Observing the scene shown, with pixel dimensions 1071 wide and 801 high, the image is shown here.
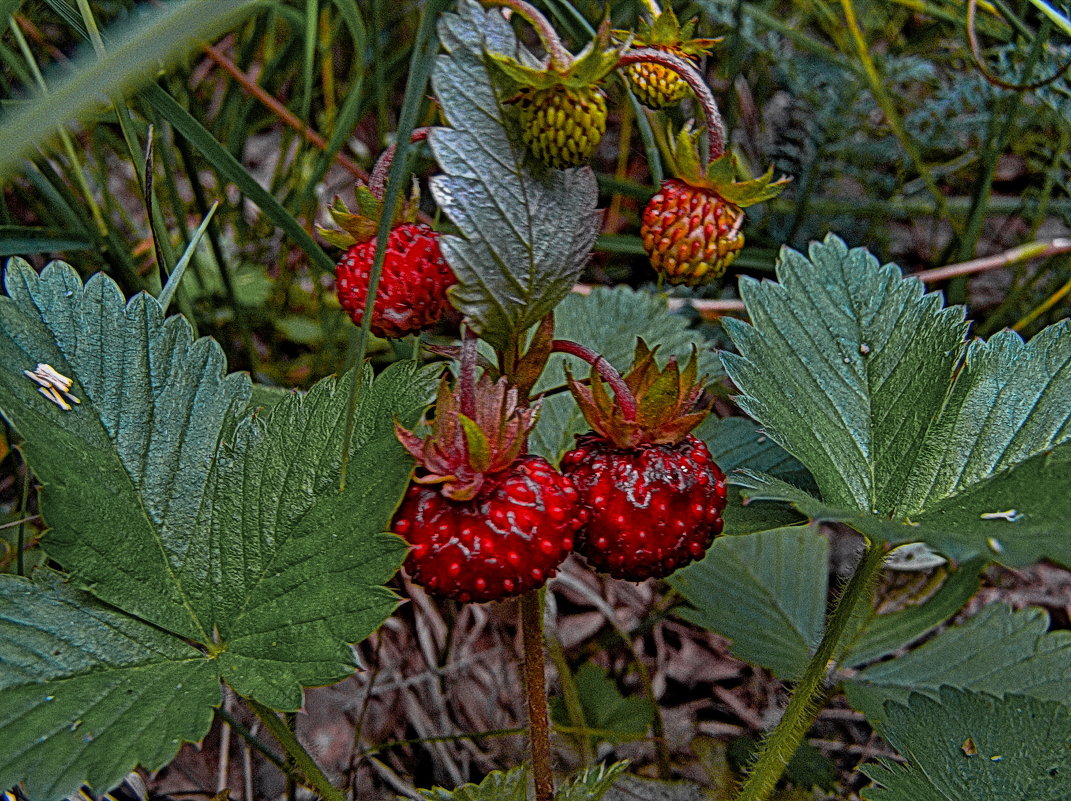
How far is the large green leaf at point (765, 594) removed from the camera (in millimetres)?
1274

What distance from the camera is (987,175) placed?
156 centimetres

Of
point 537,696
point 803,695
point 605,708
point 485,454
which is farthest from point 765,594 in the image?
point 485,454

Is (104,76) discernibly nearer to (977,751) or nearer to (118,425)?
(118,425)

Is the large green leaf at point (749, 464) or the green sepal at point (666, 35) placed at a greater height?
the green sepal at point (666, 35)

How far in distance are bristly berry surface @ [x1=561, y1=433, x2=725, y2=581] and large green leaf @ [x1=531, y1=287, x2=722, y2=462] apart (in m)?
0.36

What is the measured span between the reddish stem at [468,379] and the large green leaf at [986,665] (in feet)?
2.35

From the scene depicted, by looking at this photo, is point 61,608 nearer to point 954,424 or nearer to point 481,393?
point 481,393

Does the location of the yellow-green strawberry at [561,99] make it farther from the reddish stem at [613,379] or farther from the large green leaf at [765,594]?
the large green leaf at [765,594]

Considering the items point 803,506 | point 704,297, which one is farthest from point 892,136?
point 803,506

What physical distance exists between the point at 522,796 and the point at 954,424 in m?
0.55

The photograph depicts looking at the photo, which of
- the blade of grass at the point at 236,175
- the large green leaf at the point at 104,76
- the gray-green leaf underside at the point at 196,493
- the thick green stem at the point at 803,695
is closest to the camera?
the large green leaf at the point at 104,76

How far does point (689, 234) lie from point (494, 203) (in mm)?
186

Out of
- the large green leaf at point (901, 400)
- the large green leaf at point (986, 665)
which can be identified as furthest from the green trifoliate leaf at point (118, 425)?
the large green leaf at point (986, 665)

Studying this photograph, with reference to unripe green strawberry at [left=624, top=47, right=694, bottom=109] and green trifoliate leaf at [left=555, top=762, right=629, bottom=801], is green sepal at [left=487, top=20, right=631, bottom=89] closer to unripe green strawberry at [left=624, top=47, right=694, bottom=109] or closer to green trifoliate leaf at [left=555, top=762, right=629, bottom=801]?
unripe green strawberry at [left=624, top=47, right=694, bottom=109]
